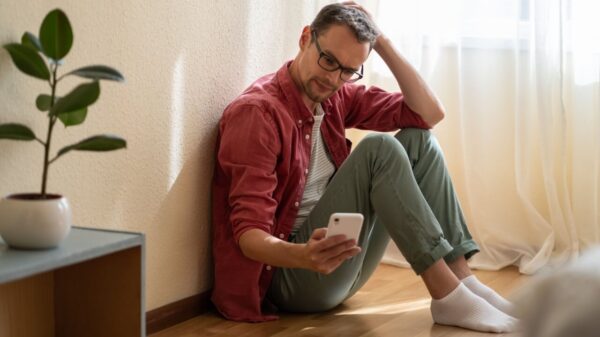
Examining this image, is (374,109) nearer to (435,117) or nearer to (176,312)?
(435,117)

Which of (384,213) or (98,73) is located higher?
(98,73)

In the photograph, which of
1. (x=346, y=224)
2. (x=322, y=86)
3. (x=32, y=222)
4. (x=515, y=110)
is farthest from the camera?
(x=515, y=110)

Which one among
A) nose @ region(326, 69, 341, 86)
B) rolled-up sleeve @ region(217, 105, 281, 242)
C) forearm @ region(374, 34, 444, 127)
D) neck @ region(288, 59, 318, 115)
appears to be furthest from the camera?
forearm @ region(374, 34, 444, 127)

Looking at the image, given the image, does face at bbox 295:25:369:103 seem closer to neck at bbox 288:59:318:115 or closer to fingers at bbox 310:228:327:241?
neck at bbox 288:59:318:115

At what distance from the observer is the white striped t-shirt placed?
2.61m

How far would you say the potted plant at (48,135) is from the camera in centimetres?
170

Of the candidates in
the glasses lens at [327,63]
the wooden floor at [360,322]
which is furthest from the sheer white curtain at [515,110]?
the glasses lens at [327,63]

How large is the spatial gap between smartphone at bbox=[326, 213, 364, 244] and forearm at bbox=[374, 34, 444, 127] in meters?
0.71

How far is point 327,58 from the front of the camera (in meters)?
2.46

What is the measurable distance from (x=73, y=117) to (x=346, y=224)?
0.61 m

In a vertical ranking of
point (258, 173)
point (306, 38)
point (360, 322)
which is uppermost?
point (306, 38)

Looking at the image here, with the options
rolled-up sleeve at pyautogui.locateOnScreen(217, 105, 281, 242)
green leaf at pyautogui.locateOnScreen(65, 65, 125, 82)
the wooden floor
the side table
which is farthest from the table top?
the wooden floor

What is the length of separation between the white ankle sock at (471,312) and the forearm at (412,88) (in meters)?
0.50

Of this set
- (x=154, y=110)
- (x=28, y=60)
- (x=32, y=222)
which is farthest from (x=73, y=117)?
(x=154, y=110)
